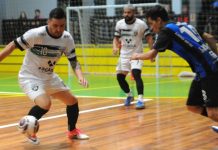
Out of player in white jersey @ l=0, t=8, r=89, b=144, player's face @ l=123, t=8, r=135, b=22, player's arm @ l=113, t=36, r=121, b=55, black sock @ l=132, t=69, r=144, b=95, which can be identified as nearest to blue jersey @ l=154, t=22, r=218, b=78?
player in white jersey @ l=0, t=8, r=89, b=144

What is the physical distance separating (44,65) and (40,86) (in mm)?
268

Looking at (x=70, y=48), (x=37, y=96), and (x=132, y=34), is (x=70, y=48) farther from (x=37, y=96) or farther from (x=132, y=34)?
(x=132, y=34)

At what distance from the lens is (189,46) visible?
5414 mm

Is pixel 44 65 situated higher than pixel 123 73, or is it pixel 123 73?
pixel 44 65

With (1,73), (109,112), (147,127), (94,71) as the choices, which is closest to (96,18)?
(94,71)

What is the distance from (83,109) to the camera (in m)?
9.15

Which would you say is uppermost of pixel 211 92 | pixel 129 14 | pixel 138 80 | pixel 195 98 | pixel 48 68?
pixel 129 14

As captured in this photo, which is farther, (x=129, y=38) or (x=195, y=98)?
(x=129, y=38)

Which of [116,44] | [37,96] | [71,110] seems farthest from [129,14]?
[37,96]

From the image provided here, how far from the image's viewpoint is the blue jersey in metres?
5.41

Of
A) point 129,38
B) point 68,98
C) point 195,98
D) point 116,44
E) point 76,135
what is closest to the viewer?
point 195,98

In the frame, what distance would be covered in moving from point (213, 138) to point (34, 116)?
2331mm

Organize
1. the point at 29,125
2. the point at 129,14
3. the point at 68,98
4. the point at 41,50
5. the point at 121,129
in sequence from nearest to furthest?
the point at 29,125, the point at 41,50, the point at 68,98, the point at 121,129, the point at 129,14

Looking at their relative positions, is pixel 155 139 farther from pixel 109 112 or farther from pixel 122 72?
pixel 122 72
